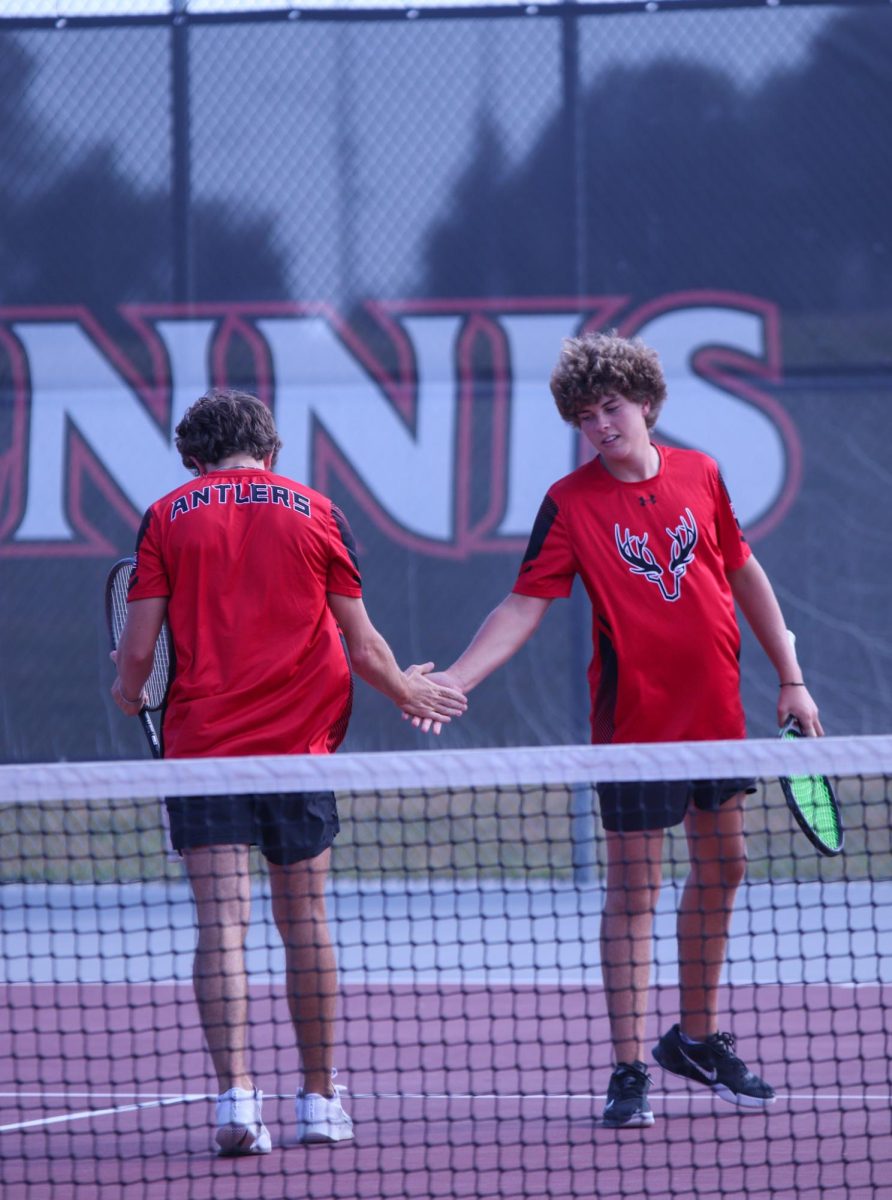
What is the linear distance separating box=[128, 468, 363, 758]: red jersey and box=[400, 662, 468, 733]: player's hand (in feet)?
0.97

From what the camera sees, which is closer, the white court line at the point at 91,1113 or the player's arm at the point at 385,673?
the player's arm at the point at 385,673

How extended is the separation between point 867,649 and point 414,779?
3.73 m

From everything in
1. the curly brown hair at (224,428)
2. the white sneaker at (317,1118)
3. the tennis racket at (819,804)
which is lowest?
the white sneaker at (317,1118)

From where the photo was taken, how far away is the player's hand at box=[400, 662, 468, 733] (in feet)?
12.0

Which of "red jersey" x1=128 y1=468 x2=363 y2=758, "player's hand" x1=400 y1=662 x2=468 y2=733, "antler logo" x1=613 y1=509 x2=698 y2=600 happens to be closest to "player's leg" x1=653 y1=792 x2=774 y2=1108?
"antler logo" x1=613 y1=509 x2=698 y2=600

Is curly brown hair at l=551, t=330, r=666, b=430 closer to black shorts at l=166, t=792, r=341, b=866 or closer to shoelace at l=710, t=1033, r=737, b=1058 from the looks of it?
black shorts at l=166, t=792, r=341, b=866

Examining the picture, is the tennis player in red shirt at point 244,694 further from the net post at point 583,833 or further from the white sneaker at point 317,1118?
the net post at point 583,833

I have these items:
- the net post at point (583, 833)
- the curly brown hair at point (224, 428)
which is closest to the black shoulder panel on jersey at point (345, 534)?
the curly brown hair at point (224, 428)

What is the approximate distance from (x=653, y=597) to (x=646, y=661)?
14 centimetres

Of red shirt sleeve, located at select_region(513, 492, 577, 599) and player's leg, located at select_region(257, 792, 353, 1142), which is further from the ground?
red shirt sleeve, located at select_region(513, 492, 577, 599)

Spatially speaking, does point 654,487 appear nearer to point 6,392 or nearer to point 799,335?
point 799,335

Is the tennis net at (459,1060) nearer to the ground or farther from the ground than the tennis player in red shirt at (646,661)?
nearer to the ground

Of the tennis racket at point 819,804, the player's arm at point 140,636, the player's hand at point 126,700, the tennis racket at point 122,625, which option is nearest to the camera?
the player's arm at point 140,636

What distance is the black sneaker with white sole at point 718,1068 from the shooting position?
359 cm
